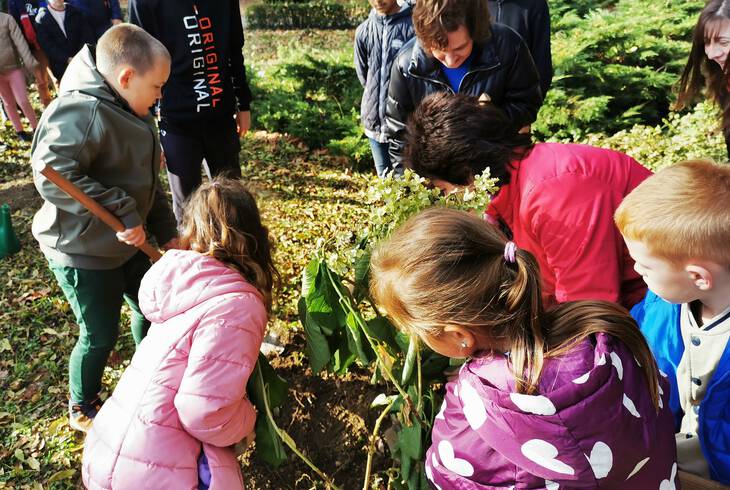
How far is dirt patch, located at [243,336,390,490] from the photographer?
230 cm

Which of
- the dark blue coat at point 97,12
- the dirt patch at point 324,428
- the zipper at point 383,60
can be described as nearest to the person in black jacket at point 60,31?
the dark blue coat at point 97,12

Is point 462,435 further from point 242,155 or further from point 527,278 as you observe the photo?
point 242,155

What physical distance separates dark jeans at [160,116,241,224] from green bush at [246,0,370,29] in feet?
31.3

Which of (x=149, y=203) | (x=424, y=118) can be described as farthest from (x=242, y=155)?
(x=424, y=118)

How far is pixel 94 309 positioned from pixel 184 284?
0.78 meters

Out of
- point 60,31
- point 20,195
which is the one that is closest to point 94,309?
point 20,195

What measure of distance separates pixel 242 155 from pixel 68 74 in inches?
131

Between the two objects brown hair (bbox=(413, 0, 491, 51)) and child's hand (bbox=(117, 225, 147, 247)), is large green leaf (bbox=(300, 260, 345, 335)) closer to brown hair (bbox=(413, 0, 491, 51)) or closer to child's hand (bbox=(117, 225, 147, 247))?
child's hand (bbox=(117, 225, 147, 247))

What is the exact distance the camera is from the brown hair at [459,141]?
5.45 ft

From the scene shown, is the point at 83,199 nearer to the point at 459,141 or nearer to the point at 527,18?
the point at 459,141

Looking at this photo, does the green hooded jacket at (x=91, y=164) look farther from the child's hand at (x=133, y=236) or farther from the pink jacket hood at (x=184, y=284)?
the pink jacket hood at (x=184, y=284)

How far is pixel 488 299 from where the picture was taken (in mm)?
1180

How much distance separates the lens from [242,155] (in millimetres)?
5480

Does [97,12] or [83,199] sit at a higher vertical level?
[97,12]
